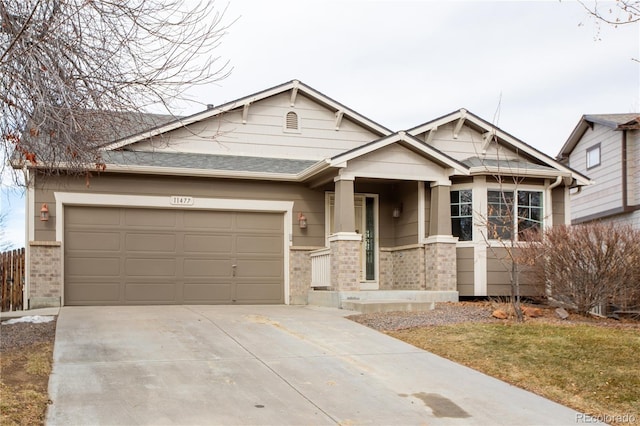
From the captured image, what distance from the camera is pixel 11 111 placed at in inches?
287

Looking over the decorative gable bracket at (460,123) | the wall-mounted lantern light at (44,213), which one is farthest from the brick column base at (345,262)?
the wall-mounted lantern light at (44,213)

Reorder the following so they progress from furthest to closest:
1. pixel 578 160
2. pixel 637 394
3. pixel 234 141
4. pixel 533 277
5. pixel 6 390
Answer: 1. pixel 578 160
2. pixel 234 141
3. pixel 533 277
4. pixel 637 394
5. pixel 6 390

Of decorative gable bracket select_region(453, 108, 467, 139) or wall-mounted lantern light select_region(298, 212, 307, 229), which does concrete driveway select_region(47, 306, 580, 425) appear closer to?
wall-mounted lantern light select_region(298, 212, 307, 229)

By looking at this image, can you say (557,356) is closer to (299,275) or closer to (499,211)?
(499,211)

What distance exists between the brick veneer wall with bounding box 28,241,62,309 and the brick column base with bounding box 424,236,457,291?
8.10 metres

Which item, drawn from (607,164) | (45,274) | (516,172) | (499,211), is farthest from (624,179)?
(45,274)

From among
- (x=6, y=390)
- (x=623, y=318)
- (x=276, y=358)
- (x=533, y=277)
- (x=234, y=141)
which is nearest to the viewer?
(x=6, y=390)

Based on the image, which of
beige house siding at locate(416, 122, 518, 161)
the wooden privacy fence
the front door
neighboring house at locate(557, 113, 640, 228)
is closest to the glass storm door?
the front door

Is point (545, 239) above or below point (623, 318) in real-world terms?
above

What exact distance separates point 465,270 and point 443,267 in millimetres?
821

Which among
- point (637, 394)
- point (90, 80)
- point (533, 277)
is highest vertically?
point (90, 80)

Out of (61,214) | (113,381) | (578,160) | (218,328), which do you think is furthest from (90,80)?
(578,160)

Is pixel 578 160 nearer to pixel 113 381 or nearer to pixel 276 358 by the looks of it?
pixel 276 358

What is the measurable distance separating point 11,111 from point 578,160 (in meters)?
21.1
